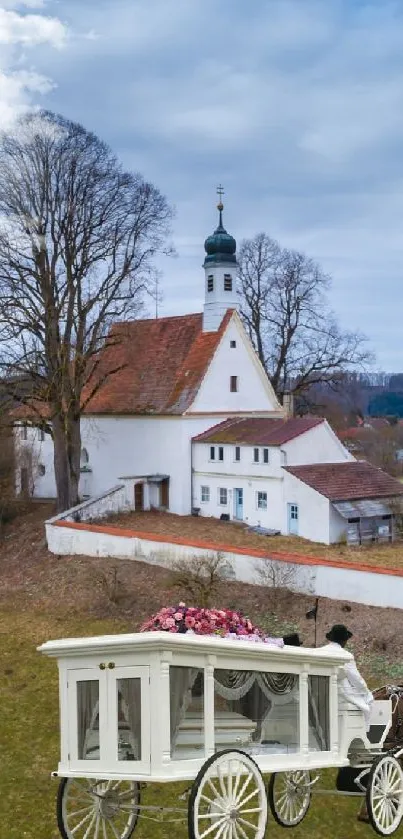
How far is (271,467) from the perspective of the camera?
91.0ft

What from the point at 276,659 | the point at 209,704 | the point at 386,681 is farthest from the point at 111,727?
the point at 386,681

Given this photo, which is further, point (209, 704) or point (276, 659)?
point (276, 659)

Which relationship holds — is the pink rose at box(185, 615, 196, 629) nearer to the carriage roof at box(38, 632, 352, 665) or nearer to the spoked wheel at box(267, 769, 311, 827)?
the carriage roof at box(38, 632, 352, 665)

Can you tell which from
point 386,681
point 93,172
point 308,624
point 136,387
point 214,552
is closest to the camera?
point 386,681

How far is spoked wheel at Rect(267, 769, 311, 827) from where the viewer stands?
27.9ft

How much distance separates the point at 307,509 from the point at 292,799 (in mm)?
17634

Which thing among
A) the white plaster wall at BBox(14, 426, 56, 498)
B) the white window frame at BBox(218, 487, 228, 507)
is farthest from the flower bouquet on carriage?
the white plaster wall at BBox(14, 426, 56, 498)

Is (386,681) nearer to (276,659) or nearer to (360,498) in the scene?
(276,659)

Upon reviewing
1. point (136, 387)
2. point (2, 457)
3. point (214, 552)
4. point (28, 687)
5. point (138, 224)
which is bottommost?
point (28, 687)

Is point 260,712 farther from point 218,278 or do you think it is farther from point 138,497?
point 218,278

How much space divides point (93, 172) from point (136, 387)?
959 cm

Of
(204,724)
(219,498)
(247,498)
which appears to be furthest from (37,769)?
(219,498)

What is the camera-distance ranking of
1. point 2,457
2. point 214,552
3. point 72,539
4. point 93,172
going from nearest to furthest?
point 214,552, point 72,539, point 93,172, point 2,457

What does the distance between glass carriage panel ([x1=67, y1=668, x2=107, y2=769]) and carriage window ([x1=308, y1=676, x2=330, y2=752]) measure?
201cm
